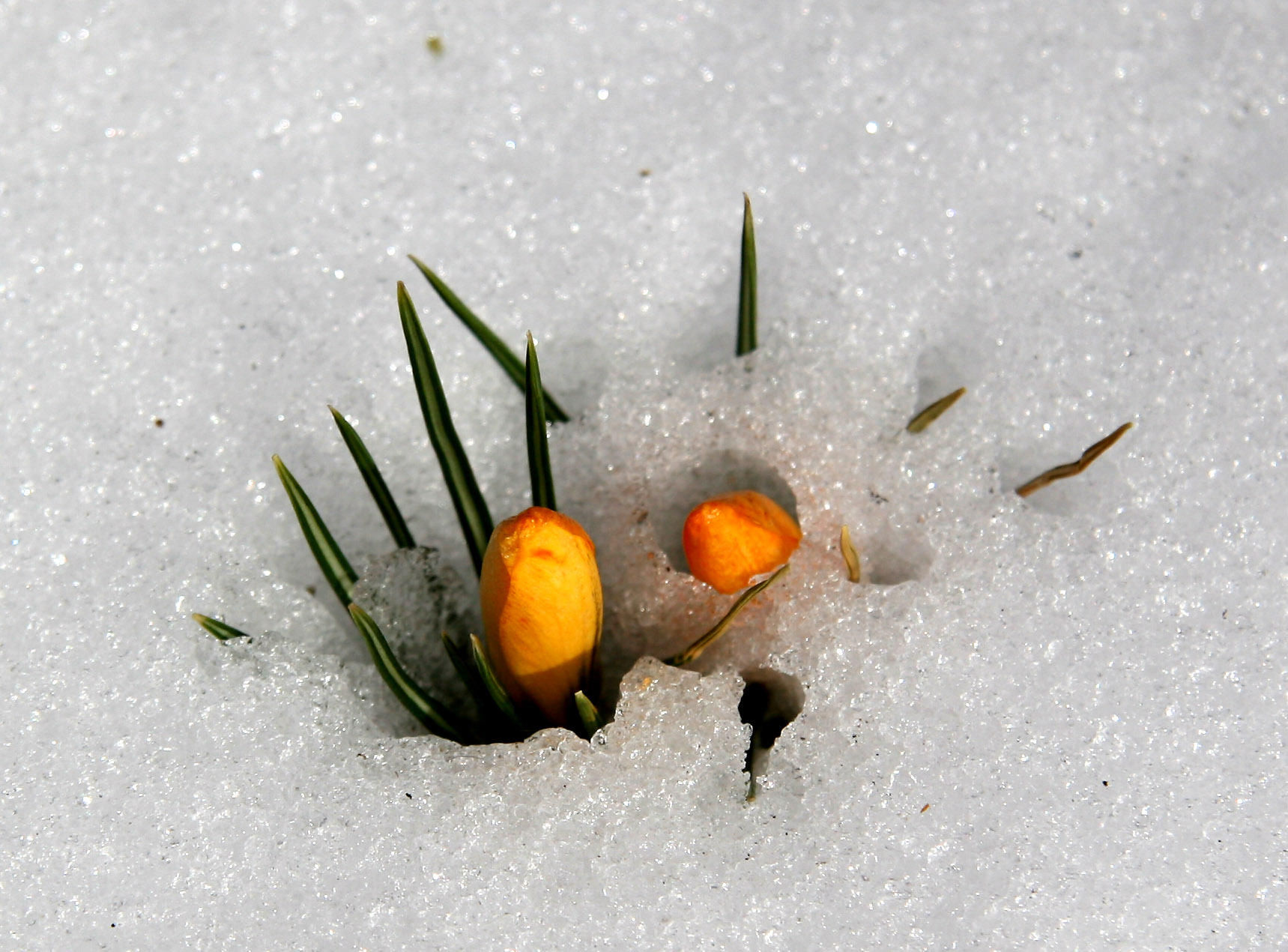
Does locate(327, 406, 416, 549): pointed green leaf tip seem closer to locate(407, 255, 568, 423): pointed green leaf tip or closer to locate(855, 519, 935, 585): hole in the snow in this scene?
locate(407, 255, 568, 423): pointed green leaf tip

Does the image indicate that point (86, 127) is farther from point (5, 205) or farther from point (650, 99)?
point (650, 99)

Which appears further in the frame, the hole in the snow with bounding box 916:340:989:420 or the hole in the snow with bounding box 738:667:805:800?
the hole in the snow with bounding box 916:340:989:420

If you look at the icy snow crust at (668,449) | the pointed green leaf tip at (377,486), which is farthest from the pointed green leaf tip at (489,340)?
the pointed green leaf tip at (377,486)

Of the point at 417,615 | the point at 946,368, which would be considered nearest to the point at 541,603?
the point at 417,615

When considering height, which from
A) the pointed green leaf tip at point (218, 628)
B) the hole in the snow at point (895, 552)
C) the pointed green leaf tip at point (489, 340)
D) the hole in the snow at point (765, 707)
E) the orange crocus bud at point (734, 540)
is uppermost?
the pointed green leaf tip at point (489, 340)

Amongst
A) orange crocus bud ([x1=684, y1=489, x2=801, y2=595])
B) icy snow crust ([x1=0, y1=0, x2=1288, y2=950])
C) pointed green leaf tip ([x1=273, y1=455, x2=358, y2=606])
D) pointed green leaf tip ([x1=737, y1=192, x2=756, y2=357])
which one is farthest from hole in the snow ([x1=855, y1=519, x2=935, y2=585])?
pointed green leaf tip ([x1=273, y1=455, x2=358, y2=606])

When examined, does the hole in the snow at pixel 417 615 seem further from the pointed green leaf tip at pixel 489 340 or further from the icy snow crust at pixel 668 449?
the pointed green leaf tip at pixel 489 340
